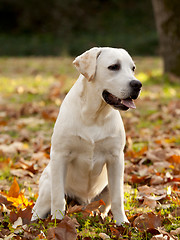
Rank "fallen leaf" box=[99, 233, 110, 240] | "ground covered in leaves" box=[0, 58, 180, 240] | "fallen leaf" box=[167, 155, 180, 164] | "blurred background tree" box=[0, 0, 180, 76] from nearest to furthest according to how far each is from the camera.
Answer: "fallen leaf" box=[99, 233, 110, 240]
"ground covered in leaves" box=[0, 58, 180, 240]
"fallen leaf" box=[167, 155, 180, 164]
"blurred background tree" box=[0, 0, 180, 76]

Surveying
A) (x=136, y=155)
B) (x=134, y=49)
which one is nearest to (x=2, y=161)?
(x=136, y=155)

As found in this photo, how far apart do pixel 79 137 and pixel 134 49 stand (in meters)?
15.6

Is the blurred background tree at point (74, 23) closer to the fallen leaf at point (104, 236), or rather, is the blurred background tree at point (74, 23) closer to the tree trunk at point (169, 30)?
the tree trunk at point (169, 30)

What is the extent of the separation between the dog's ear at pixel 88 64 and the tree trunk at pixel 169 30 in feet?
21.0

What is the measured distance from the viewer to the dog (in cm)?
270

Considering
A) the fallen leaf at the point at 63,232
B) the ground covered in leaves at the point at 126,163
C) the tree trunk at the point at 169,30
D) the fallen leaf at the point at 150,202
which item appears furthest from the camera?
the tree trunk at the point at 169,30

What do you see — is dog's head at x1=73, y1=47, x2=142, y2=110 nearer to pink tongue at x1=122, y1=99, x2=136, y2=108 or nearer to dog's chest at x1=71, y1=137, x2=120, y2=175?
pink tongue at x1=122, y1=99, x2=136, y2=108

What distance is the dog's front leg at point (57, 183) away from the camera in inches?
110

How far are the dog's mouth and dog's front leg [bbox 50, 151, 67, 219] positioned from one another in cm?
50

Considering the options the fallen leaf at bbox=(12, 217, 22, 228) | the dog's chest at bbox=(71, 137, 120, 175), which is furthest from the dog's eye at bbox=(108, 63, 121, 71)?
the fallen leaf at bbox=(12, 217, 22, 228)

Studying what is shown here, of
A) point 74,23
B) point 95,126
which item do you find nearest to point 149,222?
point 95,126

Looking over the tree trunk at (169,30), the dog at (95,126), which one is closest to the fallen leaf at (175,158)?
the dog at (95,126)

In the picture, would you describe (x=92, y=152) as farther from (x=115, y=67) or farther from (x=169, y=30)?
(x=169, y=30)

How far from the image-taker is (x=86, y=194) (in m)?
3.09
